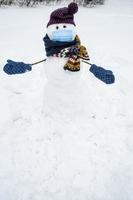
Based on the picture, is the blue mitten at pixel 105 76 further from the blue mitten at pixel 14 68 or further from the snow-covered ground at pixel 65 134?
the blue mitten at pixel 14 68

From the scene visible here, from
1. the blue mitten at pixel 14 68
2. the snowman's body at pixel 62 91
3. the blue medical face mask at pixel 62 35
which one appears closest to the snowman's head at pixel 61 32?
the blue medical face mask at pixel 62 35

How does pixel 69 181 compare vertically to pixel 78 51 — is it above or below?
below

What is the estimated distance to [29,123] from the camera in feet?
11.8

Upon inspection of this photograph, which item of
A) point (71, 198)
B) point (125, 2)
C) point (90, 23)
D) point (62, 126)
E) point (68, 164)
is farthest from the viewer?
point (125, 2)

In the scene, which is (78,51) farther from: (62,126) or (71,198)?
(71,198)

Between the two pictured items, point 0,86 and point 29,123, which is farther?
point 0,86

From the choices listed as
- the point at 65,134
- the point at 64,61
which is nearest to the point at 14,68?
the point at 64,61

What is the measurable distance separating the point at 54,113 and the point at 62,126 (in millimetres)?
177

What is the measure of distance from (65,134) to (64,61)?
0.77m

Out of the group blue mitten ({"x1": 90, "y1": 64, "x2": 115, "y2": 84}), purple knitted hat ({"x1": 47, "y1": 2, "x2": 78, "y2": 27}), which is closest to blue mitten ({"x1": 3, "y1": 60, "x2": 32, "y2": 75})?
purple knitted hat ({"x1": 47, "y1": 2, "x2": 78, "y2": 27})

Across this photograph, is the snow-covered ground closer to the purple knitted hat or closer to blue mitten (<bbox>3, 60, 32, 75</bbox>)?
blue mitten (<bbox>3, 60, 32, 75</bbox>)

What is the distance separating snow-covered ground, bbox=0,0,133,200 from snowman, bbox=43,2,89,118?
12 mm

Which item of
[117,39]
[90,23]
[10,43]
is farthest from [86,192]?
[90,23]

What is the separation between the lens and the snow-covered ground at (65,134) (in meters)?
2.86
